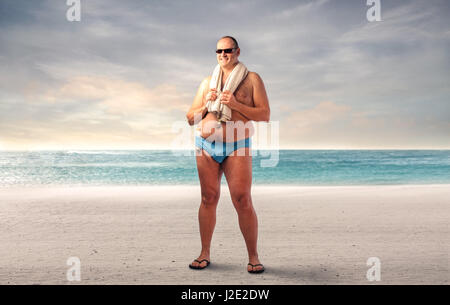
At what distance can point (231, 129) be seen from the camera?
3391 mm

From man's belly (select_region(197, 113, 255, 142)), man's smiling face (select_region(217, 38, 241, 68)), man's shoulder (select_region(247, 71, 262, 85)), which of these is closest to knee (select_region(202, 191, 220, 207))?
man's belly (select_region(197, 113, 255, 142))

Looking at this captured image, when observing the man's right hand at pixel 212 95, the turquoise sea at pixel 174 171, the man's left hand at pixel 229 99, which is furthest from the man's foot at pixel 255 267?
the turquoise sea at pixel 174 171

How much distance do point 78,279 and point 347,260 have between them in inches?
104

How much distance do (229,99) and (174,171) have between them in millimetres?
19339

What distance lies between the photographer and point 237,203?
Answer: 3398mm

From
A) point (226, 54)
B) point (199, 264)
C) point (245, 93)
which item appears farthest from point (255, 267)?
point (226, 54)

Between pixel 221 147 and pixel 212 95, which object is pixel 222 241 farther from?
pixel 212 95

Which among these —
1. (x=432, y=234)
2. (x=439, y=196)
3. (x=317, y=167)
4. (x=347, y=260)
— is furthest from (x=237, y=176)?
(x=317, y=167)

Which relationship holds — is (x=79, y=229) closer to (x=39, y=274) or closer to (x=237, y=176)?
(x=39, y=274)

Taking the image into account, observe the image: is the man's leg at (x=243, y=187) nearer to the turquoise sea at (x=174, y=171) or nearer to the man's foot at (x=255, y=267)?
the man's foot at (x=255, y=267)

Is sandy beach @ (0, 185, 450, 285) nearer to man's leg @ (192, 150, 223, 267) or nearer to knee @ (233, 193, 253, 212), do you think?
man's leg @ (192, 150, 223, 267)

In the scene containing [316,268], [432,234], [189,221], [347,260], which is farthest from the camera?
[189,221]

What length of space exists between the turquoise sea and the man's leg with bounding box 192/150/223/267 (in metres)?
13.8

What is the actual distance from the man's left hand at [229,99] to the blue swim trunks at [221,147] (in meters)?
0.33
